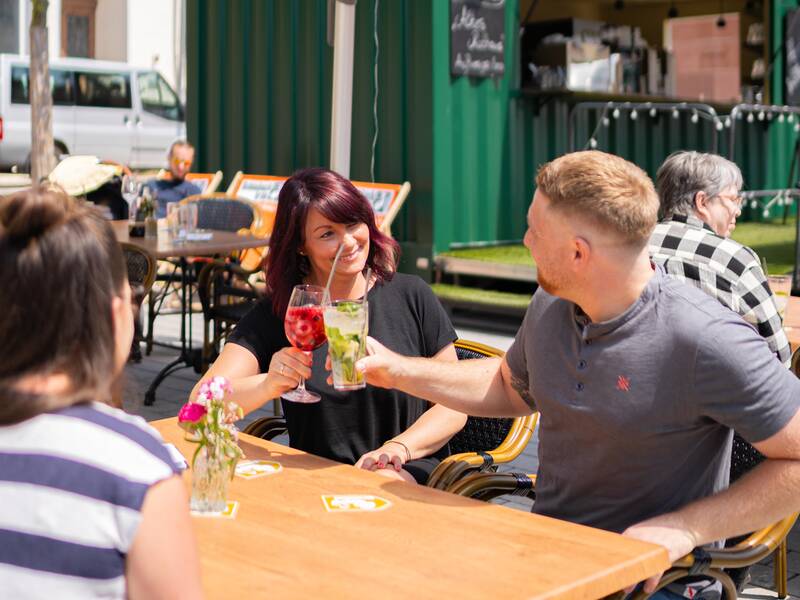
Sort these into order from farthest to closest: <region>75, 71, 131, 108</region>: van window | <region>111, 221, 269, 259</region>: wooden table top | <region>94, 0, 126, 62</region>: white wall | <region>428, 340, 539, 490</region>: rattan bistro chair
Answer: <region>94, 0, 126, 62</region>: white wall
<region>75, 71, 131, 108</region>: van window
<region>111, 221, 269, 259</region>: wooden table top
<region>428, 340, 539, 490</region>: rattan bistro chair

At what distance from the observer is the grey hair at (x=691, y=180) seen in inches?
147

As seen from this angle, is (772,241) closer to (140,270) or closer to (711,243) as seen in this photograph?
(140,270)

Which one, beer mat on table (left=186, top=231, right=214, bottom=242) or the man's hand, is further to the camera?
beer mat on table (left=186, top=231, right=214, bottom=242)

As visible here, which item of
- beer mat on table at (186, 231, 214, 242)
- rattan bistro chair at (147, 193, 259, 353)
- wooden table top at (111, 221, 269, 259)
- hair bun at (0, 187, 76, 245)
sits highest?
hair bun at (0, 187, 76, 245)

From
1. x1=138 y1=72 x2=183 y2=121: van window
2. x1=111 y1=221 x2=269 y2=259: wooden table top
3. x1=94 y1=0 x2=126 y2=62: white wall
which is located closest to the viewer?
x1=111 y1=221 x2=269 y2=259: wooden table top

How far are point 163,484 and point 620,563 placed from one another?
0.81 meters

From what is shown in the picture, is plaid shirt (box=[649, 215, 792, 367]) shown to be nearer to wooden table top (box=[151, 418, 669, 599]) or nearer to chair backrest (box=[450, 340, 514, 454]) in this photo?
chair backrest (box=[450, 340, 514, 454])

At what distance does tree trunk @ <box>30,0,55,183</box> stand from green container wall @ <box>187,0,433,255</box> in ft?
7.06

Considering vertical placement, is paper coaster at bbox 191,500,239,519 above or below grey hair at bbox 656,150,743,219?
below

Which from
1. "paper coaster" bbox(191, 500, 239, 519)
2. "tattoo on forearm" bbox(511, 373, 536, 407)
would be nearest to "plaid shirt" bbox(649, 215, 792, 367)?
"tattoo on forearm" bbox(511, 373, 536, 407)

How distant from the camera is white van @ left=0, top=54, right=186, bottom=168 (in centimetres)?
1723

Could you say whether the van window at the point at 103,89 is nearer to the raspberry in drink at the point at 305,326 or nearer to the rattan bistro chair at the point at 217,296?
A: the rattan bistro chair at the point at 217,296

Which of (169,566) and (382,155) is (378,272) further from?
(382,155)

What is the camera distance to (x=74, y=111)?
703 inches
